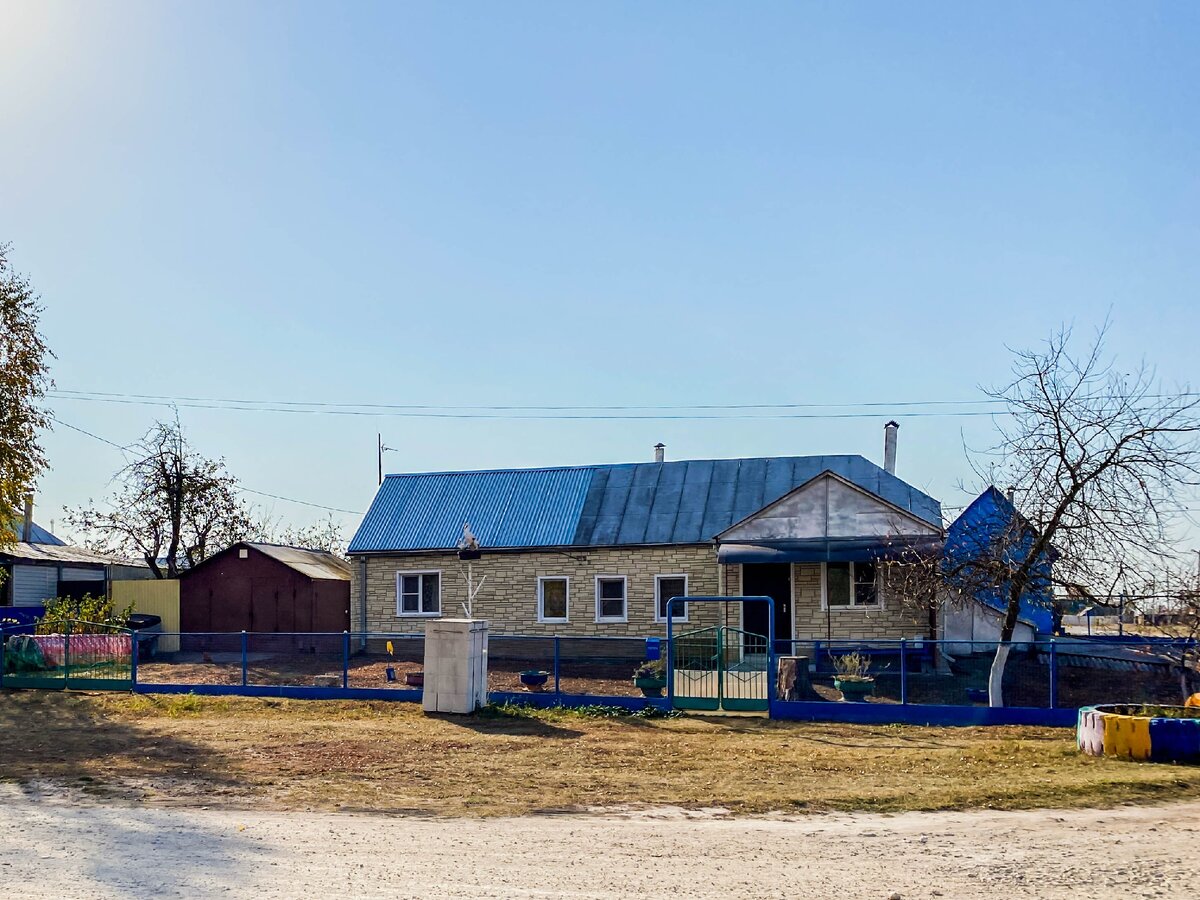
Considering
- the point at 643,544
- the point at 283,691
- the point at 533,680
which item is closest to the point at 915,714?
the point at 533,680

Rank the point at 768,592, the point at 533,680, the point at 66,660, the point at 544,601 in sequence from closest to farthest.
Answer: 1. the point at 533,680
2. the point at 66,660
3. the point at 768,592
4. the point at 544,601

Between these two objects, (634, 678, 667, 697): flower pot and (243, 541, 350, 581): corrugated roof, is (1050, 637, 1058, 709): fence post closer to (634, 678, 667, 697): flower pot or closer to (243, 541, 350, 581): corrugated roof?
(634, 678, 667, 697): flower pot

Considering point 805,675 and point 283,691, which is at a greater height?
point 805,675

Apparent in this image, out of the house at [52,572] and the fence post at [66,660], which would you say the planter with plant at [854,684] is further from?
the house at [52,572]

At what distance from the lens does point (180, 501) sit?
142 feet

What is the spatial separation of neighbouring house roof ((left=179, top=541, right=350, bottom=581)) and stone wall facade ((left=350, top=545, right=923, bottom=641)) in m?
2.06

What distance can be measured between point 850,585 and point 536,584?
8.06 meters

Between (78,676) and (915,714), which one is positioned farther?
(78,676)

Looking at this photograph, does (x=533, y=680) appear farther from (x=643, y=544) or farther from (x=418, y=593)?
(x=418, y=593)

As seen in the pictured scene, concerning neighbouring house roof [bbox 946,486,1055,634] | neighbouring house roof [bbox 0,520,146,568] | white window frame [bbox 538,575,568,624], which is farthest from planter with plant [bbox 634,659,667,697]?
neighbouring house roof [bbox 0,520,146,568]

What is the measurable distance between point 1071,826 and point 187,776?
939cm

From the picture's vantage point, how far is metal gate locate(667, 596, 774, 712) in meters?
19.2

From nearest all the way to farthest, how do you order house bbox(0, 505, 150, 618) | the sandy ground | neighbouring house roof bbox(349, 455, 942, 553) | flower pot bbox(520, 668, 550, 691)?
the sandy ground < flower pot bbox(520, 668, 550, 691) < neighbouring house roof bbox(349, 455, 942, 553) < house bbox(0, 505, 150, 618)

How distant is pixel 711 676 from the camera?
795 inches
